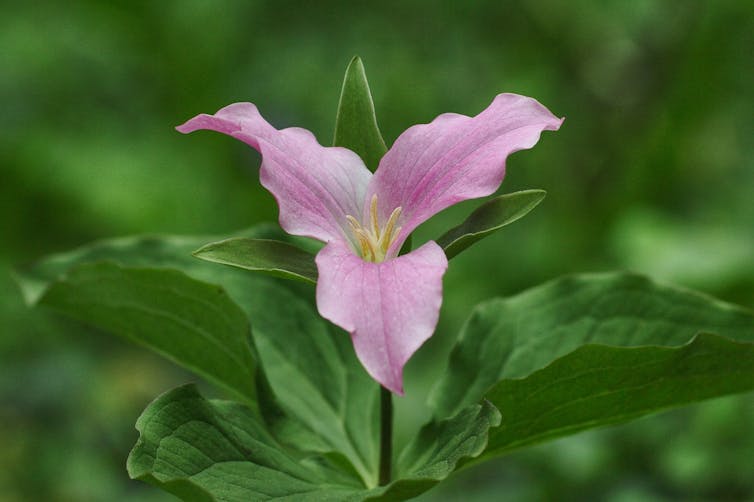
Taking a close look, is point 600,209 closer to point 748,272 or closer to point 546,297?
point 748,272

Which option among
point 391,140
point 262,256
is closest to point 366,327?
point 262,256

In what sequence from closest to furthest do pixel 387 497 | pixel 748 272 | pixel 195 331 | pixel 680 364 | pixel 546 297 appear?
pixel 387 497 < pixel 680 364 < pixel 195 331 < pixel 546 297 < pixel 748 272

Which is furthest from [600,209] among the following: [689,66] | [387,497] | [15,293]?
[387,497]

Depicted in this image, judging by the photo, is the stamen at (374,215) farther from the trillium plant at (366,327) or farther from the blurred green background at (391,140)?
the blurred green background at (391,140)

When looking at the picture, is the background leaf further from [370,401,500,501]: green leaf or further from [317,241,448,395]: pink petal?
[317,241,448,395]: pink petal

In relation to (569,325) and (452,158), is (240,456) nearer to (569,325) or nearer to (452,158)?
(452,158)
